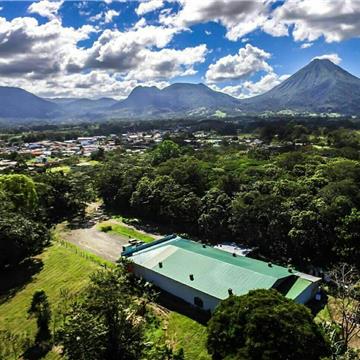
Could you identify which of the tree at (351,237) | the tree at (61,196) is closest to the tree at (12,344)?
the tree at (351,237)

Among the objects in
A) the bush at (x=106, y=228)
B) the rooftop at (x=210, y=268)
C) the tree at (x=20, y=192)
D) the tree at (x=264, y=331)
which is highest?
the tree at (x=20, y=192)

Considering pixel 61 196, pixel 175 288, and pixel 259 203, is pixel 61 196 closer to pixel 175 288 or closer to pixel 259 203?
pixel 175 288

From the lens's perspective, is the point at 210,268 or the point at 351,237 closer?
the point at 210,268

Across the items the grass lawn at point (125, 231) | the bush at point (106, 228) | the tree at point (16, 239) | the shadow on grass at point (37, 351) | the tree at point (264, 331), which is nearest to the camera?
the tree at point (264, 331)

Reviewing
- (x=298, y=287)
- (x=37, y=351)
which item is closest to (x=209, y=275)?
(x=298, y=287)

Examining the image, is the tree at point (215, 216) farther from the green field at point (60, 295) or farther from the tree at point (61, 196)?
the tree at point (61, 196)

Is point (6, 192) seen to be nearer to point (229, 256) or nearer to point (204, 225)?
point (204, 225)
